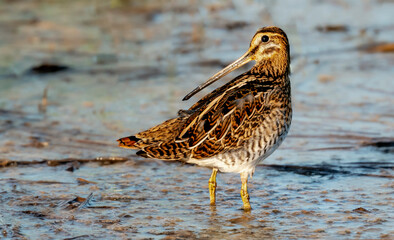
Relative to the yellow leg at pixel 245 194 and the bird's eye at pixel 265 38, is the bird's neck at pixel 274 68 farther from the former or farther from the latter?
the yellow leg at pixel 245 194

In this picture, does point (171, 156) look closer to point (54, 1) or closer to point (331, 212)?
point (331, 212)

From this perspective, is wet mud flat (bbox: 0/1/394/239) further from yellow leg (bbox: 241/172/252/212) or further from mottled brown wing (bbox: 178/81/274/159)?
mottled brown wing (bbox: 178/81/274/159)

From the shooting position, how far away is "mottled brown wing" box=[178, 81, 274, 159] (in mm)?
5113

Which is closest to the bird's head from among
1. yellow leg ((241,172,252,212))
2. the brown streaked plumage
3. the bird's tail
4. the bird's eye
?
the bird's eye

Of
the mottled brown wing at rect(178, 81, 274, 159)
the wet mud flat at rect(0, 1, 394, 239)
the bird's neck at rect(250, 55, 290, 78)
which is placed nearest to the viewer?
the wet mud flat at rect(0, 1, 394, 239)

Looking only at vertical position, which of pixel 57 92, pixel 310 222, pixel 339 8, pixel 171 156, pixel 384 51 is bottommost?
pixel 310 222

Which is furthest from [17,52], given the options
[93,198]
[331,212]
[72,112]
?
[331,212]

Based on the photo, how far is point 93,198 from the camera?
210 inches

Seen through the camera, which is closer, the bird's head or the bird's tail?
the bird's tail

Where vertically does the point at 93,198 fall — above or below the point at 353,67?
below

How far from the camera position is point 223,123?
516 cm

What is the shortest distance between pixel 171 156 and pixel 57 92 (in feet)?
12.1

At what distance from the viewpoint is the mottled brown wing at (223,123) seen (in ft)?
16.8

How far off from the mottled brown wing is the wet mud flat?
44cm
